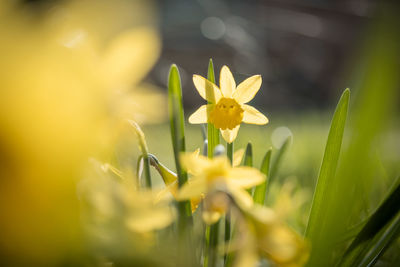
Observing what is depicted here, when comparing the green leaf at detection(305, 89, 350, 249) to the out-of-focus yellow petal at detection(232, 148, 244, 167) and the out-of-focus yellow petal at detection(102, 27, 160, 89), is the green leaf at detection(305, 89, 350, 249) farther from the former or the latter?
the out-of-focus yellow petal at detection(102, 27, 160, 89)

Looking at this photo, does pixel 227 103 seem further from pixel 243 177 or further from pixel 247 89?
pixel 243 177

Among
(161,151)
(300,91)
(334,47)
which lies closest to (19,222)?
(161,151)

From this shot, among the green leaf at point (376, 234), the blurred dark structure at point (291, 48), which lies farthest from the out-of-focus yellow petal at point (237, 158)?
the blurred dark structure at point (291, 48)

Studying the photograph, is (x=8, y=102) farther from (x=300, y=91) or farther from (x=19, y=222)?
(x=300, y=91)

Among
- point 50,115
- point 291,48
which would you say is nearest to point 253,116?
point 50,115

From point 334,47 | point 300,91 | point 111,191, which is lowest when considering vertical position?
point 300,91

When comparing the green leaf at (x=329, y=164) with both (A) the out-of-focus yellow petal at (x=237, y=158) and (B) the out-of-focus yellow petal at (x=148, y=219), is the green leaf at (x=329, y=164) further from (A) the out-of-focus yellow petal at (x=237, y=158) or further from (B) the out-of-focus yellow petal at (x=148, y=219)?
(B) the out-of-focus yellow petal at (x=148, y=219)

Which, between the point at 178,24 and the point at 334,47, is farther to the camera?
the point at 334,47

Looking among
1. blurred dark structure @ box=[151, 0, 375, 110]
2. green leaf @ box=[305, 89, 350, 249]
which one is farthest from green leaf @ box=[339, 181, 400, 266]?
blurred dark structure @ box=[151, 0, 375, 110]
